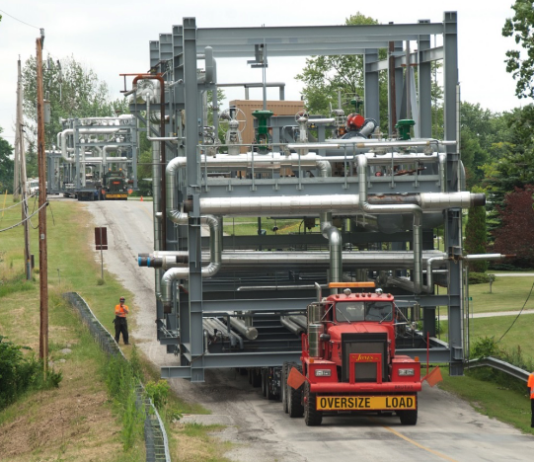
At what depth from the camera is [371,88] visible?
35.6 meters

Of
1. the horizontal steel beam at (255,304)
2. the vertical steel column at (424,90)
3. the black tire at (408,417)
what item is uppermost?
the vertical steel column at (424,90)

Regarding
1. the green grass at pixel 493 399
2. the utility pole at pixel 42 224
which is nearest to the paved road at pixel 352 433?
the green grass at pixel 493 399

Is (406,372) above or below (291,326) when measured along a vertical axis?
below

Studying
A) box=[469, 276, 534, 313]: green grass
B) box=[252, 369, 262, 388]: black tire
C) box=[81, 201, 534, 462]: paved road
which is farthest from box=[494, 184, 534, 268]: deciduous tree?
box=[252, 369, 262, 388]: black tire

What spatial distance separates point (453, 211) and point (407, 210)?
1475 millimetres

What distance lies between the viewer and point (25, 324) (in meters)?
41.6

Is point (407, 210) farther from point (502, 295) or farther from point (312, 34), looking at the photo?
point (502, 295)

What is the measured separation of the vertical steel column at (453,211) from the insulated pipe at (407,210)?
834 millimetres

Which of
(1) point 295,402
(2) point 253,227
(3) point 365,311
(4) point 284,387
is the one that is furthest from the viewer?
(2) point 253,227

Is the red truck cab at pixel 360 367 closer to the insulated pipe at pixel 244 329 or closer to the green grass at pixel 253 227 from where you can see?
the insulated pipe at pixel 244 329

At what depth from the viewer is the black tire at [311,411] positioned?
22328 mm

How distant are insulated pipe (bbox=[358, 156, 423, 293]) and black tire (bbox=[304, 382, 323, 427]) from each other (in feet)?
19.0

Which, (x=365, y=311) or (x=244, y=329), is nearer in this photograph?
(x=365, y=311)

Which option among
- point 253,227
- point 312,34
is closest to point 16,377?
point 312,34
